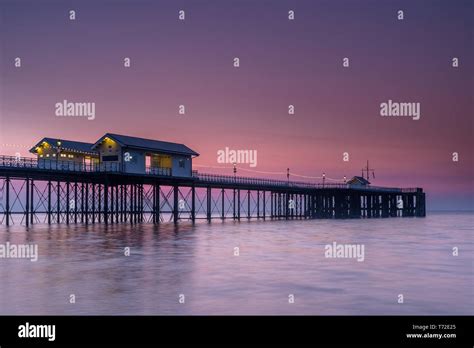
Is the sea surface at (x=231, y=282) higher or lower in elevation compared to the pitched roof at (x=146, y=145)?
lower

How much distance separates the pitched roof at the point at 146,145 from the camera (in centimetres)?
5847

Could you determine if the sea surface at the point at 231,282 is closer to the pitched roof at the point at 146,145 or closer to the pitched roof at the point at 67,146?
the pitched roof at the point at 146,145

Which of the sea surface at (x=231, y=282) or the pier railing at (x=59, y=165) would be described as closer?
the sea surface at (x=231, y=282)

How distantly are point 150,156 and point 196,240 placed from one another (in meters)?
22.5

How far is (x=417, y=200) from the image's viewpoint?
117750mm

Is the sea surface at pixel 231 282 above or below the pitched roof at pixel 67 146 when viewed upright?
below

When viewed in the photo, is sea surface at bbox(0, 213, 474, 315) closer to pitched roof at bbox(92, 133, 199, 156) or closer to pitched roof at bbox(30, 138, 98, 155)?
pitched roof at bbox(92, 133, 199, 156)

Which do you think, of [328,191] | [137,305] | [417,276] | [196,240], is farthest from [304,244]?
[328,191]

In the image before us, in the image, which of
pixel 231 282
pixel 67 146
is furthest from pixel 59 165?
pixel 231 282

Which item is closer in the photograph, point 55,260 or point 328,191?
point 55,260

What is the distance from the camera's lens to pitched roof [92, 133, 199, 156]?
58.5m

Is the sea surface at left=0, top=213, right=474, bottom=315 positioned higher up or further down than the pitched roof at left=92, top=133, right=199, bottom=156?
further down

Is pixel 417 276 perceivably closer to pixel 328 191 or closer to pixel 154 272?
pixel 154 272
